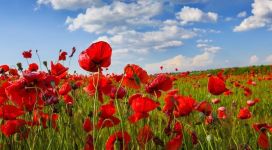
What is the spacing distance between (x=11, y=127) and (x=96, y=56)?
75 cm

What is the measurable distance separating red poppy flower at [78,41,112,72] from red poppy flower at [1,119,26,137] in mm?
636

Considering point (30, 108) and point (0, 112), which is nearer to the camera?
point (0, 112)

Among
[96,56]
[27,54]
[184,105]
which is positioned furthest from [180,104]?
[27,54]

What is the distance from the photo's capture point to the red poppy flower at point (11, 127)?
2.16 metres

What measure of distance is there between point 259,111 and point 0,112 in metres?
4.30

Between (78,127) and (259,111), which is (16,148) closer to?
(78,127)

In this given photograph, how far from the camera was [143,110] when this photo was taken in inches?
74.4

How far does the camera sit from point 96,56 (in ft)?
5.71

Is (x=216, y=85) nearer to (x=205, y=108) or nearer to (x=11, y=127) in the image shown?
(x=205, y=108)

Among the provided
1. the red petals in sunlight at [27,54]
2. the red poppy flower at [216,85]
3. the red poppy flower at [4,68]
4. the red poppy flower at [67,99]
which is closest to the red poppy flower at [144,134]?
the red poppy flower at [216,85]

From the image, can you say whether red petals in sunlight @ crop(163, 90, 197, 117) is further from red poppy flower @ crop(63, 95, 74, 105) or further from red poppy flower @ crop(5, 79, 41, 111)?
red poppy flower @ crop(63, 95, 74, 105)

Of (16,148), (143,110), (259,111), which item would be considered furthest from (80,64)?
(259,111)

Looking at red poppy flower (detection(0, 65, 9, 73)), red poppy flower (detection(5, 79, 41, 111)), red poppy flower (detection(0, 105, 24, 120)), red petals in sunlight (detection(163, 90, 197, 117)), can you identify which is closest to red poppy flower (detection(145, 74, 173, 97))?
red petals in sunlight (detection(163, 90, 197, 117))

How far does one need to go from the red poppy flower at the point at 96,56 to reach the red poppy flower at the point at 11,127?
636 mm
